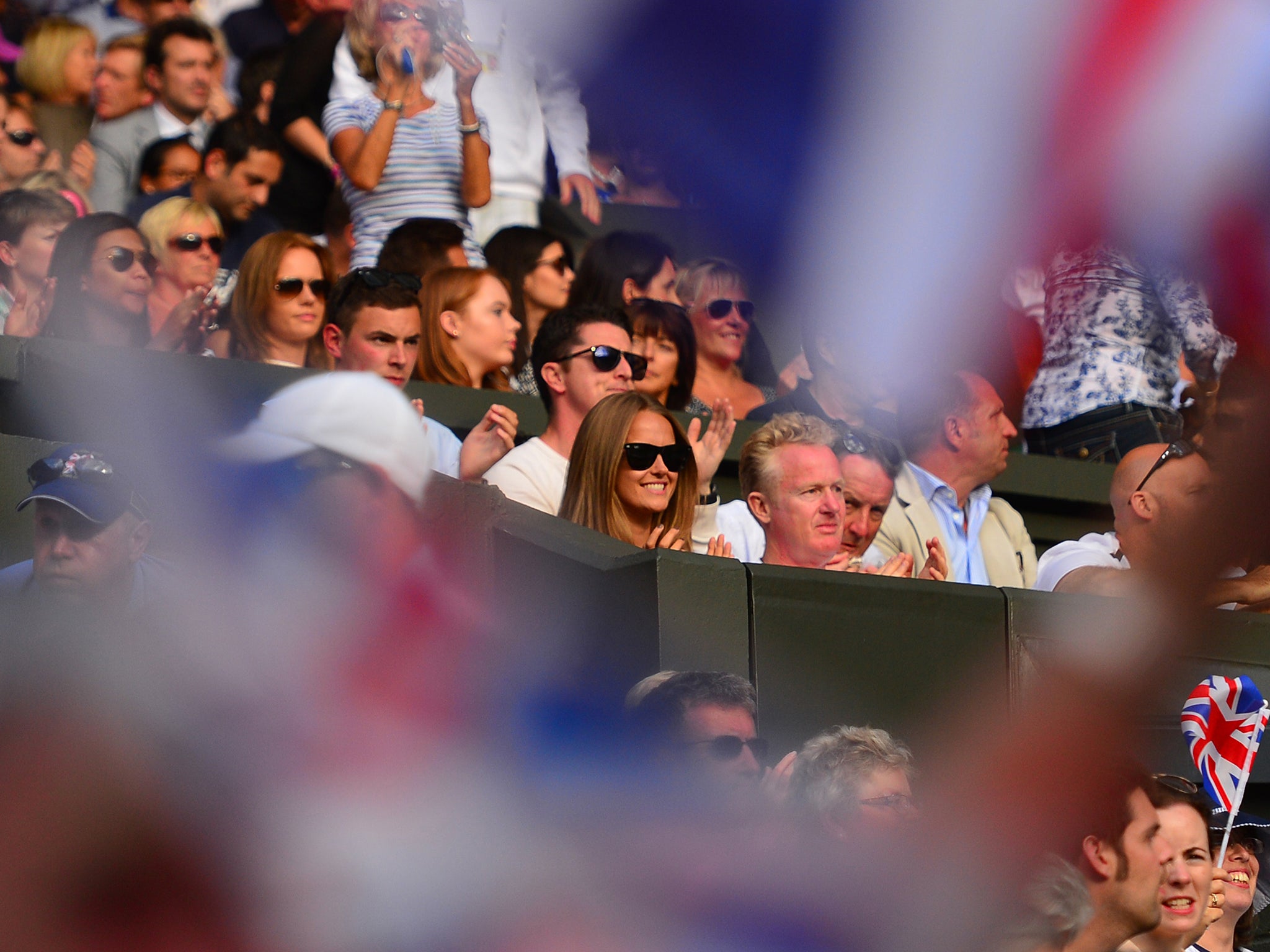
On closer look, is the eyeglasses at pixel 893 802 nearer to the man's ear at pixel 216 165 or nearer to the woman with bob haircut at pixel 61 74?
the man's ear at pixel 216 165

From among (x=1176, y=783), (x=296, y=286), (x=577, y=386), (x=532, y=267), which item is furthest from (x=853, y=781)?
(x=532, y=267)

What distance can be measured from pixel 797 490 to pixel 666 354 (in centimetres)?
121

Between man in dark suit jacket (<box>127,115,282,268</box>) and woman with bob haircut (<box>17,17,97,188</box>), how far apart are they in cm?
51

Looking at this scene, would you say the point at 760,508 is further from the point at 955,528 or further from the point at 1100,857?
the point at 1100,857

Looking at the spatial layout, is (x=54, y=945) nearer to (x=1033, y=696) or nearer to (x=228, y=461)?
(x=228, y=461)

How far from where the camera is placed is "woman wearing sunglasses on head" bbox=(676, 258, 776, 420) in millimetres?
3141

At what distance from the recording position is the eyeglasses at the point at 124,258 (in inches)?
186

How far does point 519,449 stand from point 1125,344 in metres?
2.02

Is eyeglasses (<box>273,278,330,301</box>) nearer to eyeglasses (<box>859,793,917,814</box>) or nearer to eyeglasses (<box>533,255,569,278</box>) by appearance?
eyeglasses (<box>533,255,569,278</box>)

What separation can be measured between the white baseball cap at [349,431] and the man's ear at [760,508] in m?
2.20

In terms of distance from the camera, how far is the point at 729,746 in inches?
116

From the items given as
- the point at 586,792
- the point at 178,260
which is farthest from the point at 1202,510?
the point at 178,260

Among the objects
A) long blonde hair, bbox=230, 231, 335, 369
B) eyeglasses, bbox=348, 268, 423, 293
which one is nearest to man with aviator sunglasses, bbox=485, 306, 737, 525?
eyeglasses, bbox=348, 268, 423, 293

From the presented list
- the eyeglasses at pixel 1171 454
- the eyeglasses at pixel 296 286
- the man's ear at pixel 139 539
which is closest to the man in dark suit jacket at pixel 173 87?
the eyeglasses at pixel 296 286
